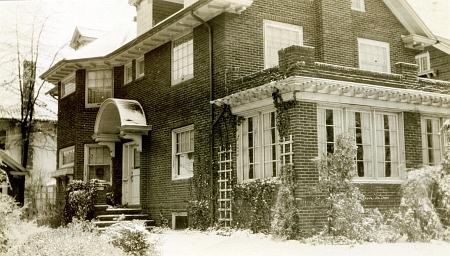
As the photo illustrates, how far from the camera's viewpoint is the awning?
12.0m

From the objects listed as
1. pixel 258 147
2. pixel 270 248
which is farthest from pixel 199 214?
pixel 270 248

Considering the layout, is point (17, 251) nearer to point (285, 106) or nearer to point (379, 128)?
point (285, 106)

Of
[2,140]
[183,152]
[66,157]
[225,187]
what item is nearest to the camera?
[225,187]

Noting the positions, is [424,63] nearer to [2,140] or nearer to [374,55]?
[374,55]

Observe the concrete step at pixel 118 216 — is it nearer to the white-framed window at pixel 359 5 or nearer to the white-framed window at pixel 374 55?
the white-framed window at pixel 374 55

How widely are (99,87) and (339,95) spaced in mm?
10893

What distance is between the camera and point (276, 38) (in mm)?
15469

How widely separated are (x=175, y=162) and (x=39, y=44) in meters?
13.4

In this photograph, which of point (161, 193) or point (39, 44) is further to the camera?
point (39, 44)

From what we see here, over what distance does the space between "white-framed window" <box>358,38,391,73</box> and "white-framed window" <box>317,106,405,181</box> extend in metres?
3.72

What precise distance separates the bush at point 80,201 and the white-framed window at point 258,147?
549 centimetres

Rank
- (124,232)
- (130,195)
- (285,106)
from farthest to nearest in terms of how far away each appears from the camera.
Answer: (130,195), (285,106), (124,232)

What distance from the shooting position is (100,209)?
1694 centimetres

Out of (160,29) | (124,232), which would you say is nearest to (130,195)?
(160,29)
